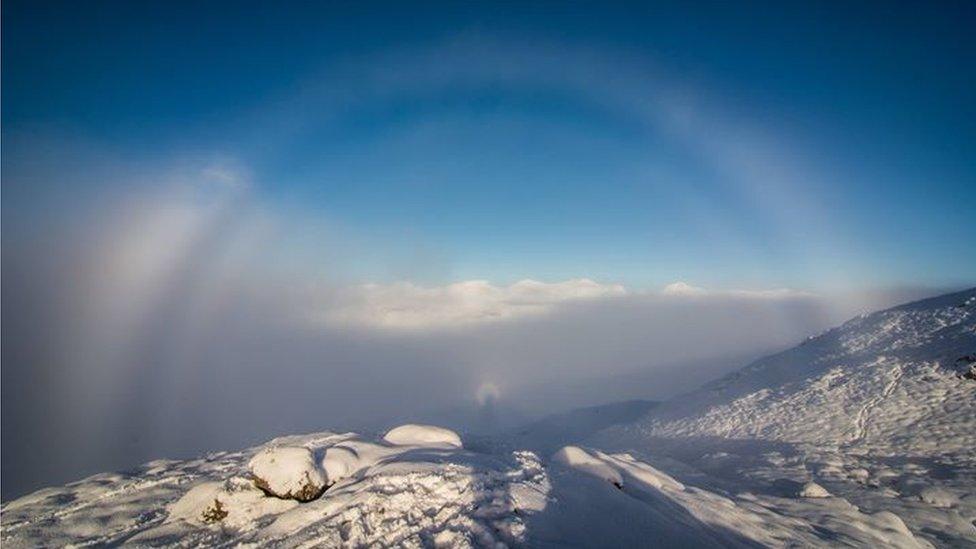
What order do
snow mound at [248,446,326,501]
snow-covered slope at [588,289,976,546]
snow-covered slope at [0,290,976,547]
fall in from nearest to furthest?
snow-covered slope at [0,290,976,547], snow mound at [248,446,326,501], snow-covered slope at [588,289,976,546]

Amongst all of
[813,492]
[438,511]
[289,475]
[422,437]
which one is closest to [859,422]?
[813,492]

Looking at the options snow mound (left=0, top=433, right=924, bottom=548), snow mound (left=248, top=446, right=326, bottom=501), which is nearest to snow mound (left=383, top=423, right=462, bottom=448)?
snow mound (left=0, top=433, right=924, bottom=548)

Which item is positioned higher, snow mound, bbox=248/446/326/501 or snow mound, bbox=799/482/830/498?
snow mound, bbox=248/446/326/501

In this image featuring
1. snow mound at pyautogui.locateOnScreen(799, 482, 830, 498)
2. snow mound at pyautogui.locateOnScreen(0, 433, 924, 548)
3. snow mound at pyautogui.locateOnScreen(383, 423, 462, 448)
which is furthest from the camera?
snow mound at pyautogui.locateOnScreen(799, 482, 830, 498)

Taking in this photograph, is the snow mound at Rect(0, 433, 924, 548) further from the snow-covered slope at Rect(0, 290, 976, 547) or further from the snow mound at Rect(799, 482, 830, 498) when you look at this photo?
the snow mound at Rect(799, 482, 830, 498)

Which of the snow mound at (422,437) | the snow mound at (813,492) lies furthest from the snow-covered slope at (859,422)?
the snow mound at (422,437)

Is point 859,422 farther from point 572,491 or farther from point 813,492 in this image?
point 572,491

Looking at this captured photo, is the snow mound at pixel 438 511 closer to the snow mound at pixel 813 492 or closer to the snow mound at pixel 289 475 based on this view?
the snow mound at pixel 289 475

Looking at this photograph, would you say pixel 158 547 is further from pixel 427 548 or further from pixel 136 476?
pixel 136 476
